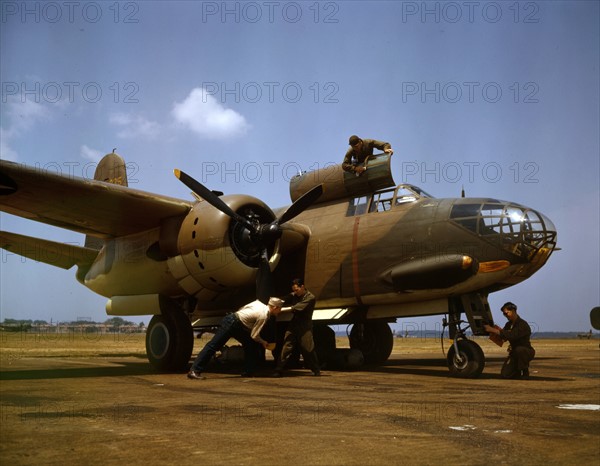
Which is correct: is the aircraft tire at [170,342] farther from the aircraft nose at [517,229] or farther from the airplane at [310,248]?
the aircraft nose at [517,229]

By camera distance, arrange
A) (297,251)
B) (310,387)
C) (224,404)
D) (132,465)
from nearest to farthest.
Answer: (132,465) → (224,404) → (310,387) → (297,251)

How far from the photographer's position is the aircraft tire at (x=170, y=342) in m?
13.1

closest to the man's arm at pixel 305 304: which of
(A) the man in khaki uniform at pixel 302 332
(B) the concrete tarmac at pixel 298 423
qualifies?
(A) the man in khaki uniform at pixel 302 332

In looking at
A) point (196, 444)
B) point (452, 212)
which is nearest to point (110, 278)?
point (452, 212)

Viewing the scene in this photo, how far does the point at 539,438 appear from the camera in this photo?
5.06 metres

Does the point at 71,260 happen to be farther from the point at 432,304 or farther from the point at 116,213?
the point at 432,304

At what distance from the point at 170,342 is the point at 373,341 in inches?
236

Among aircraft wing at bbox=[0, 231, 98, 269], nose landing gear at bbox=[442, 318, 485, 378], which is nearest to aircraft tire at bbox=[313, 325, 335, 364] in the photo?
nose landing gear at bbox=[442, 318, 485, 378]

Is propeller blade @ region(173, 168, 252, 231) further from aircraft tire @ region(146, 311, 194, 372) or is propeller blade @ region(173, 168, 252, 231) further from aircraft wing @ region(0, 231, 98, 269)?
aircraft wing @ region(0, 231, 98, 269)

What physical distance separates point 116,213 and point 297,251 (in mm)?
4339

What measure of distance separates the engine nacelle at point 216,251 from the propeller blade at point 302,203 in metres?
0.67

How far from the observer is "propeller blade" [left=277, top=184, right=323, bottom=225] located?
1346cm

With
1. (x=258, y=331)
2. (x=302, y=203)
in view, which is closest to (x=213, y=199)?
(x=302, y=203)

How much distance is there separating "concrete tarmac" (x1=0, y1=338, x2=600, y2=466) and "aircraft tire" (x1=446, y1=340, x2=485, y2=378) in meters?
1.23
